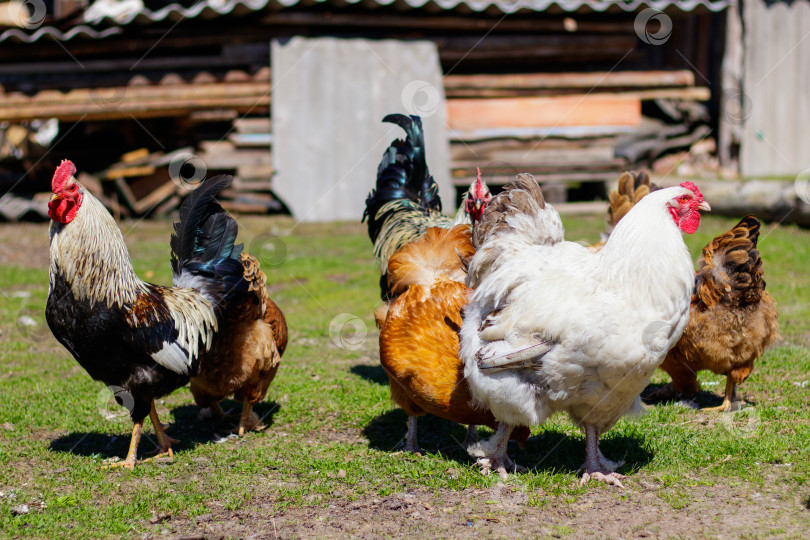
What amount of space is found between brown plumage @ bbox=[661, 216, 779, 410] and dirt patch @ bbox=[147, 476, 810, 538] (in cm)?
137

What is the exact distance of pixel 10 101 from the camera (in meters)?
14.1

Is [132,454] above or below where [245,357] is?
below

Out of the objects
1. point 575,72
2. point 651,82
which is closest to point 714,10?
point 651,82

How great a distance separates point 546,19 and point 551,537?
13007mm

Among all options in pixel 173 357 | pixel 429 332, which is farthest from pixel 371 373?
pixel 173 357

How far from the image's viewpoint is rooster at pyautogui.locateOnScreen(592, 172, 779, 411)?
6047mm

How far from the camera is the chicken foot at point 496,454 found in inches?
209

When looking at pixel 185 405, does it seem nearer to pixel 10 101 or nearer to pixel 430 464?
pixel 430 464

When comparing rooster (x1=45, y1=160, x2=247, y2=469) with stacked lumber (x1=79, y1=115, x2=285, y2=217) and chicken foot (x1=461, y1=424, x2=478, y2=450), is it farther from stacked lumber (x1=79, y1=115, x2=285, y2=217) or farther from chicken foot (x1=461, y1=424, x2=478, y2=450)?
stacked lumber (x1=79, y1=115, x2=285, y2=217)

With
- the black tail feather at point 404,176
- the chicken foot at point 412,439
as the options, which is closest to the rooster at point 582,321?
the chicken foot at point 412,439

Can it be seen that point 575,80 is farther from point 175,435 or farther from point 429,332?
point 175,435

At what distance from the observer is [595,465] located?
5.25m

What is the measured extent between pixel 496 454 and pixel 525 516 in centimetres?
67

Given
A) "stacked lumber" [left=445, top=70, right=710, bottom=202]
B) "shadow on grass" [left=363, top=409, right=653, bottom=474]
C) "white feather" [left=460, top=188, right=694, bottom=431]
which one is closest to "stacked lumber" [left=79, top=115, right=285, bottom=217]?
"stacked lumber" [left=445, top=70, right=710, bottom=202]
